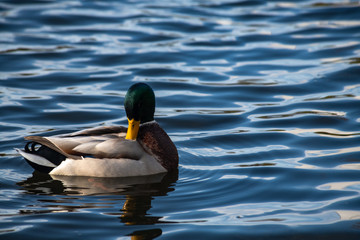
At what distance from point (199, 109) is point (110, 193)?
3.14 m

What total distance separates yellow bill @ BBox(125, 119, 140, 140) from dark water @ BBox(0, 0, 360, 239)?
0.50 m

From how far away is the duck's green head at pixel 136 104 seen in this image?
676cm

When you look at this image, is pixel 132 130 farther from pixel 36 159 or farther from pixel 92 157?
pixel 36 159

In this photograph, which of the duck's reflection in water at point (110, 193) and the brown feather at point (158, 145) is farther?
the brown feather at point (158, 145)

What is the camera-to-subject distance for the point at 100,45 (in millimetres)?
12242

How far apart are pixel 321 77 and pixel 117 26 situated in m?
4.95

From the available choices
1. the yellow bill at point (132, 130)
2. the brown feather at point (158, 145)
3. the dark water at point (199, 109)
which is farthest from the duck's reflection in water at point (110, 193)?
the yellow bill at point (132, 130)

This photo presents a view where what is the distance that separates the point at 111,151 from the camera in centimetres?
655

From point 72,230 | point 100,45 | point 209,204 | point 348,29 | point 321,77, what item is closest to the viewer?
point 72,230

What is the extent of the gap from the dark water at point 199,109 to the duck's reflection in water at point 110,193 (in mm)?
20

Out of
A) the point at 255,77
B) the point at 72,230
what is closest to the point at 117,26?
the point at 255,77

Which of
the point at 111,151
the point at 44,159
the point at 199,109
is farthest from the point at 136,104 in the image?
the point at 199,109

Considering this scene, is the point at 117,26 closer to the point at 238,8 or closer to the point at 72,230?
the point at 238,8

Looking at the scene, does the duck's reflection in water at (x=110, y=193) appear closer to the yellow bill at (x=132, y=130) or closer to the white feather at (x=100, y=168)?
the white feather at (x=100, y=168)
